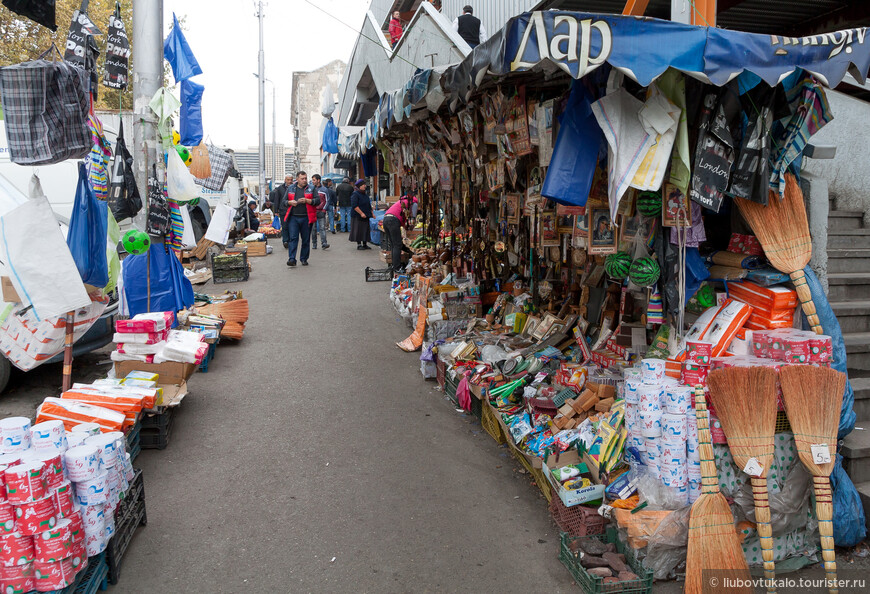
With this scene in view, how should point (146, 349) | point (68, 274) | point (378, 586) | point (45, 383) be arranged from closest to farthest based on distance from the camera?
point (378, 586)
point (68, 274)
point (146, 349)
point (45, 383)

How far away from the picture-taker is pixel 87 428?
3.71 meters

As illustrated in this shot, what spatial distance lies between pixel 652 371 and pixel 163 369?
4.18 metres

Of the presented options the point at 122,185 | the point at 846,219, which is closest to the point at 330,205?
the point at 122,185

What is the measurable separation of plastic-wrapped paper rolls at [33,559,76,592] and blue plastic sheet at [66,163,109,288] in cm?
229

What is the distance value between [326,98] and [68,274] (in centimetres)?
2882

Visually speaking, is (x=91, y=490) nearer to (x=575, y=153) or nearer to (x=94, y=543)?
(x=94, y=543)

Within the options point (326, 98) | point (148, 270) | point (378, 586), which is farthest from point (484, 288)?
point (326, 98)

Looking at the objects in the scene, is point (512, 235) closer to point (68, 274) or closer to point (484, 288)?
point (484, 288)

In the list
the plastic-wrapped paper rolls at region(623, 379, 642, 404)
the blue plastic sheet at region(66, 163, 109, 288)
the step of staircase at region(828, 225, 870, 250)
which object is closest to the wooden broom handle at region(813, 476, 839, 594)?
the plastic-wrapped paper rolls at region(623, 379, 642, 404)

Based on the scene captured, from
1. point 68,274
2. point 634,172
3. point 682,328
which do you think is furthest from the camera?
point 68,274

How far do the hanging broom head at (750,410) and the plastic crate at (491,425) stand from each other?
2123 mm

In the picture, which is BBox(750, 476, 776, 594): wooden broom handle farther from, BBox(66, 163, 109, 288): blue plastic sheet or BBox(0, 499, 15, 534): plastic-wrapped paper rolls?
BBox(66, 163, 109, 288): blue plastic sheet

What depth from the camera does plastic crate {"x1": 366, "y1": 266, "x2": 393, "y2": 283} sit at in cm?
1302

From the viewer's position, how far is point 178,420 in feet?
18.6
